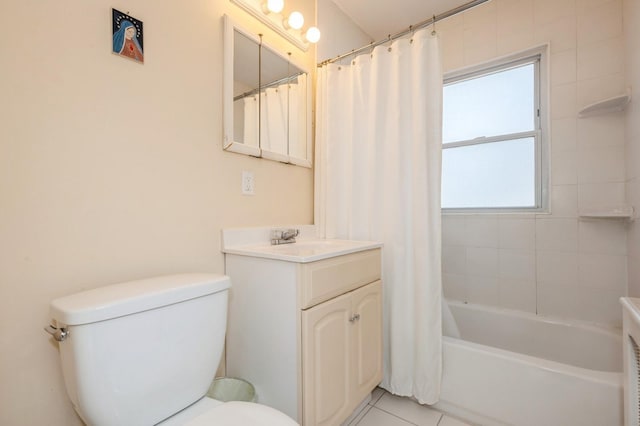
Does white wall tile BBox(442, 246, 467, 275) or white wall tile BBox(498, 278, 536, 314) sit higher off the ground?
white wall tile BBox(442, 246, 467, 275)

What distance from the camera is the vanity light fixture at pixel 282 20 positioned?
139cm

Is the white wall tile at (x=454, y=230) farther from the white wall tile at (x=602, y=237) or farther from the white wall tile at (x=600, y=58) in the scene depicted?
the white wall tile at (x=600, y=58)

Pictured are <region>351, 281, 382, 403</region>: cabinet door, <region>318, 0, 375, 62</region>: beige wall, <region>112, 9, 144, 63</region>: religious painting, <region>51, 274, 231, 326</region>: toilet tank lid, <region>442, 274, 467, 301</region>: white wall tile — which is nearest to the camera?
<region>51, 274, 231, 326</region>: toilet tank lid

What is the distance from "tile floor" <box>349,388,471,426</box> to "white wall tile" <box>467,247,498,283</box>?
101cm

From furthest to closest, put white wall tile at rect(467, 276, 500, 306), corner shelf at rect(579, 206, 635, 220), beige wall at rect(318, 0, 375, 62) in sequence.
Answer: white wall tile at rect(467, 276, 500, 306) < beige wall at rect(318, 0, 375, 62) < corner shelf at rect(579, 206, 635, 220)

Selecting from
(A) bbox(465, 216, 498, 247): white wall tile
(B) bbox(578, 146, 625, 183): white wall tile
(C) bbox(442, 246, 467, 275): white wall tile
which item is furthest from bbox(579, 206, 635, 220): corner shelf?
(C) bbox(442, 246, 467, 275): white wall tile

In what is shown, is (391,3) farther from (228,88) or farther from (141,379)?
(141,379)

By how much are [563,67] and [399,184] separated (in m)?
1.41

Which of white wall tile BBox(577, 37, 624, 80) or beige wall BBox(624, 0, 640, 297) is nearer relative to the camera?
beige wall BBox(624, 0, 640, 297)

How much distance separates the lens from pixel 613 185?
1627 mm

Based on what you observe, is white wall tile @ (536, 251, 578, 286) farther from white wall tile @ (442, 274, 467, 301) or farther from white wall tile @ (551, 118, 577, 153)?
white wall tile @ (551, 118, 577, 153)

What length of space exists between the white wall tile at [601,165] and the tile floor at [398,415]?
1600 mm

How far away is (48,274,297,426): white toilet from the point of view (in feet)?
2.17

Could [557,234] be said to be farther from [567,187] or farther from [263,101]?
[263,101]
